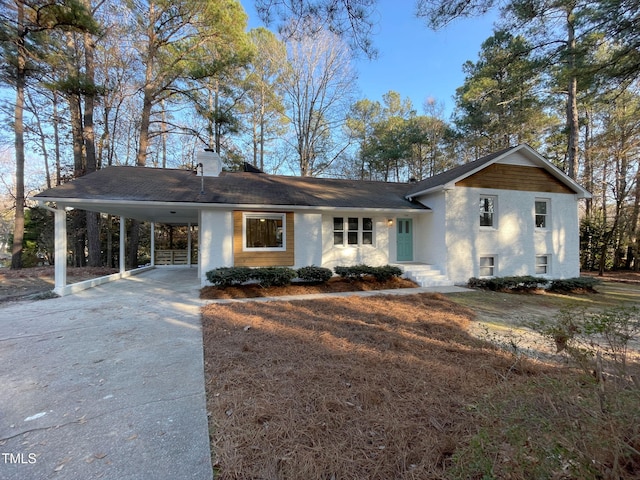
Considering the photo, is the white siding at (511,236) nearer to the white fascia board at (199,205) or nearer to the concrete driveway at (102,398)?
the white fascia board at (199,205)

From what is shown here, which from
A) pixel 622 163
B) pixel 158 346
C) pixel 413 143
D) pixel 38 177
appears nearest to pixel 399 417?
pixel 158 346

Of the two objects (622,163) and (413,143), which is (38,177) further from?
(622,163)

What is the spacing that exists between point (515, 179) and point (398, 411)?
445 inches

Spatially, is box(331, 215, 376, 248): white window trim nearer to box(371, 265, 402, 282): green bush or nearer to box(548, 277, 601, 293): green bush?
box(371, 265, 402, 282): green bush

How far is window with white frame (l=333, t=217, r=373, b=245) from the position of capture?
36.5ft

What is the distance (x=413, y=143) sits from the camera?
21609mm

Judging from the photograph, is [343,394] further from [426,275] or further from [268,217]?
[426,275]

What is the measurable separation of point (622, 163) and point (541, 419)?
20.8 m

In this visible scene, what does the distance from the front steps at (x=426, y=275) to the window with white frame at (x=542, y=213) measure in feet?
15.7

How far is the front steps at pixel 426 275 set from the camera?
388 inches

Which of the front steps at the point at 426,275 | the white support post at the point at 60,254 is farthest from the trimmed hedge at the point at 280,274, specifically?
the white support post at the point at 60,254

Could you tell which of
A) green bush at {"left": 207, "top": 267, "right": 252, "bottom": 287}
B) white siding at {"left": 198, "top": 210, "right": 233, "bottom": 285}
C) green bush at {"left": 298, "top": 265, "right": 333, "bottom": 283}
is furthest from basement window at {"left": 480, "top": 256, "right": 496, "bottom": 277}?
white siding at {"left": 198, "top": 210, "right": 233, "bottom": 285}

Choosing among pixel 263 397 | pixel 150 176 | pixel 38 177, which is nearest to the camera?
pixel 263 397

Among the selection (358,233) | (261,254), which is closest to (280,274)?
(261,254)
